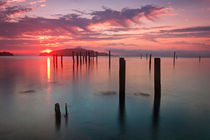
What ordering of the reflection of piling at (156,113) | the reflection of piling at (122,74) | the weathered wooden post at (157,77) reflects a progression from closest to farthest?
the reflection of piling at (156,113) → the reflection of piling at (122,74) → the weathered wooden post at (157,77)

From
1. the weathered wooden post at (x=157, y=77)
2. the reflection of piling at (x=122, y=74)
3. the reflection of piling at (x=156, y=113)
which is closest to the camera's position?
the reflection of piling at (x=156, y=113)

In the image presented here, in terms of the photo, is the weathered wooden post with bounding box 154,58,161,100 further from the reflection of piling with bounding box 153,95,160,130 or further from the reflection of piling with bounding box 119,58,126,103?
the reflection of piling with bounding box 119,58,126,103

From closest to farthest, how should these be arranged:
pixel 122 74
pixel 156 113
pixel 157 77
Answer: pixel 156 113 → pixel 122 74 → pixel 157 77

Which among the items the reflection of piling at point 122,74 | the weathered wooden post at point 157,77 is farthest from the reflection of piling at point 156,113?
the reflection of piling at point 122,74

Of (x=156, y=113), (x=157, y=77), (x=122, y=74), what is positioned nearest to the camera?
(x=156, y=113)

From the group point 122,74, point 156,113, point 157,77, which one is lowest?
point 156,113

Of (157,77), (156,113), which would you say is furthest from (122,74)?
(156,113)

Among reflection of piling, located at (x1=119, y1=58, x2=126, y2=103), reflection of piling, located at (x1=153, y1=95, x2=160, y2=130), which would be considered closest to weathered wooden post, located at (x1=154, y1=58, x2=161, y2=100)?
reflection of piling, located at (x1=153, y1=95, x2=160, y2=130)

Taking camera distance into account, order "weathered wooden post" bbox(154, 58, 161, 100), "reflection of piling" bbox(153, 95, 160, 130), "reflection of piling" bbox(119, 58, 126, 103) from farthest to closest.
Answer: "weathered wooden post" bbox(154, 58, 161, 100), "reflection of piling" bbox(119, 58, 126, 103), "reflection of piling" bbox(153, 95, 160, 130)

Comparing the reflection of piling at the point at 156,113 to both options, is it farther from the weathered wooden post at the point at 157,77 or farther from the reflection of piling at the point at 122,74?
the reflection of piling at the point at 122,74

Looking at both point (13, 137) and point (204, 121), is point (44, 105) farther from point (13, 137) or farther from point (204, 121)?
point (204, 121)

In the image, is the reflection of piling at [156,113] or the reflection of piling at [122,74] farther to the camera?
the reflection of piling at [122,74]

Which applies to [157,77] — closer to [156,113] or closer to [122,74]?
[122,74]

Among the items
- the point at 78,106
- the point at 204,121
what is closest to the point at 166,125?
the point at 204,121
